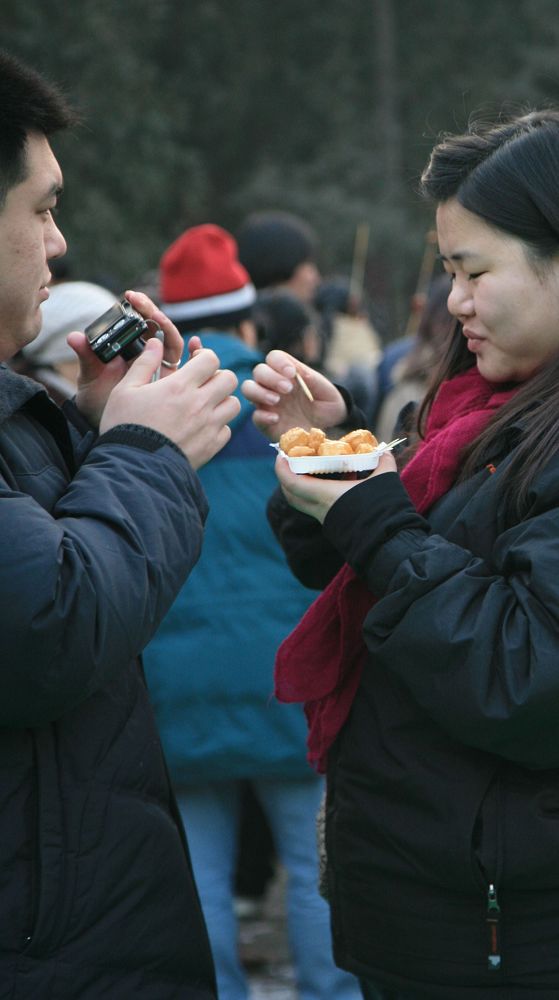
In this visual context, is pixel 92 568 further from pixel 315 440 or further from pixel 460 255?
pixel 460 255

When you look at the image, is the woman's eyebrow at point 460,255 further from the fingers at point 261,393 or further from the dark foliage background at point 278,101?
the dark foliage background at point 278,101

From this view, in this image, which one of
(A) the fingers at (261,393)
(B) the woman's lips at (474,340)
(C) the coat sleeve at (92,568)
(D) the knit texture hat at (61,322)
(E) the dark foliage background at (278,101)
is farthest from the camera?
(E) the dark foliage background at (278,101)

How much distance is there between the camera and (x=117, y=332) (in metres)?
2.31

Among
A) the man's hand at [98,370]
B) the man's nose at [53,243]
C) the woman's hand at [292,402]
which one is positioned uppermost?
the man's nose at [53,243]

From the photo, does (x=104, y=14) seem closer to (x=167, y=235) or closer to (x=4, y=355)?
(x=167, y=235)

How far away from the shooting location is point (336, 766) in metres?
2.38

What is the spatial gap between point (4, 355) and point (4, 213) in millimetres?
227

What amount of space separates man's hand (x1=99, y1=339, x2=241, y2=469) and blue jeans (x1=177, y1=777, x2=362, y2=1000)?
1.84 m

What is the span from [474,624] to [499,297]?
0.57 m

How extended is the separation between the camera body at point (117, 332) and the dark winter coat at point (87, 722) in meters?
0.22

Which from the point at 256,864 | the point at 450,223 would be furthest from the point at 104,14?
the point at 450,223

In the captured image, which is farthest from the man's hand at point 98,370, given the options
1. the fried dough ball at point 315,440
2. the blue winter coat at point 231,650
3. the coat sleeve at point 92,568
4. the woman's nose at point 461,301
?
the blue winter coat at point 231,650

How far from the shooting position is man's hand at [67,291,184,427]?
2.37m

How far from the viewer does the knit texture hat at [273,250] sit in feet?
19.9
